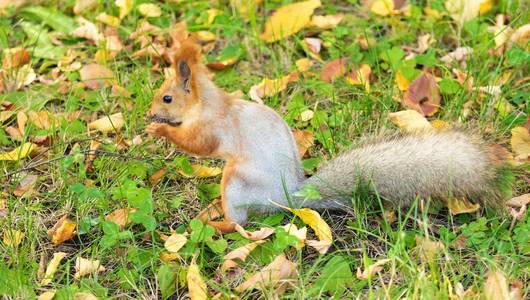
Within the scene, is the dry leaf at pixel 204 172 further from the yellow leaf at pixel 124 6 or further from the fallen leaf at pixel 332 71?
the yellow leaf at pixel 124 6

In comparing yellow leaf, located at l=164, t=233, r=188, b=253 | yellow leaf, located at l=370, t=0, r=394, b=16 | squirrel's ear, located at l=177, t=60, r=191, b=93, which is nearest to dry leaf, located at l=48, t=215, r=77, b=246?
yellow leaf, located at l=164, t=233, r=188, b=253

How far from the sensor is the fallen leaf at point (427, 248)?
6.87 feet

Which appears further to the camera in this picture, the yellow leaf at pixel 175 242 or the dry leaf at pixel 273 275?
the yellow leaf at pixel 175 242

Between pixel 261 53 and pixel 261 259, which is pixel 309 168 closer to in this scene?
pixel 261 259

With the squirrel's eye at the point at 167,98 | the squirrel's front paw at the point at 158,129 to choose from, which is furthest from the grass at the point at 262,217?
the squirrel's eye at the point at 167,98

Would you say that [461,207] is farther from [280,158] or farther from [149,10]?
[149,10]

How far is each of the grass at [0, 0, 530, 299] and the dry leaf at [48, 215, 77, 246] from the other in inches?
0.9

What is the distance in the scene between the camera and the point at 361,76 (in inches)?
119

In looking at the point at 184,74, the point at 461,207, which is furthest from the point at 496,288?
the point at 184,74

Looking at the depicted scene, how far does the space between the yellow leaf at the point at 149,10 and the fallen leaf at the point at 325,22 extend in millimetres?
639

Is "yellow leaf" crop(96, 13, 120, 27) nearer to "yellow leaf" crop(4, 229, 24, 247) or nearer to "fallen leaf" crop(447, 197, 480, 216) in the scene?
"yellow leaf" crop(4, 229, 24, 247)

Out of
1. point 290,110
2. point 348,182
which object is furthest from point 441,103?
point 348,182

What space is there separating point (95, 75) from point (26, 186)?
68cm

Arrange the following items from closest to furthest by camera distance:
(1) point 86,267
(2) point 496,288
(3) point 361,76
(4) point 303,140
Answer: (2) point 496,288
(1) point 86,267
(4) point 303,140
(3) point 361,76
